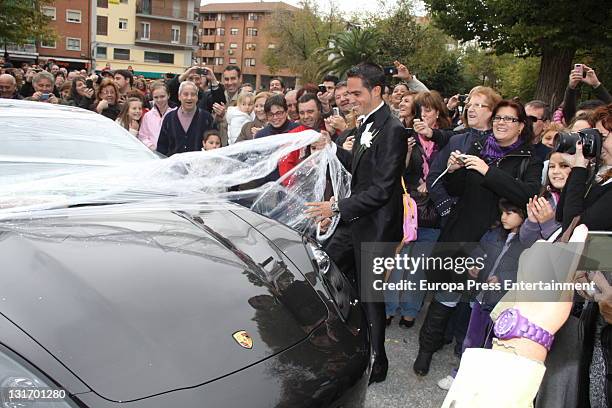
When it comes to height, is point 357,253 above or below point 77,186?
below

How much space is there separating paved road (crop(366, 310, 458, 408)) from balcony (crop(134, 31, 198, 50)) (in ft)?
196

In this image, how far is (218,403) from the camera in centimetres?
152

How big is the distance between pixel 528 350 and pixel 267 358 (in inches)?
34.2

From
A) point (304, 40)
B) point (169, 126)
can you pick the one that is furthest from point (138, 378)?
point (304, 40)

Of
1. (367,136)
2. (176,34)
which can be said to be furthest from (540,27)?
(176,34)

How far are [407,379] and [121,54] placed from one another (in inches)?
2337

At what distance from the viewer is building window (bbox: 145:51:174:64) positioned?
58188 mm

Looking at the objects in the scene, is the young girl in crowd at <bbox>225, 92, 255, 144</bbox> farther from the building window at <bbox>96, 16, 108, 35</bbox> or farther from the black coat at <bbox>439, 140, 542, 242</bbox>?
the building window at <bbox>96, 16, 108, 35</bbox>

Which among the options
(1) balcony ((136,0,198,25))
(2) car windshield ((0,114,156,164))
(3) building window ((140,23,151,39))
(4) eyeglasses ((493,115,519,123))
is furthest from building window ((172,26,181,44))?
(4) eyeglasses ((493,115,519,123))

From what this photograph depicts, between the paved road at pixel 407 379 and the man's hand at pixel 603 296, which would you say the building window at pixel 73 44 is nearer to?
the paved road at pixel 407 379

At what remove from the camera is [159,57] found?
5934 cm

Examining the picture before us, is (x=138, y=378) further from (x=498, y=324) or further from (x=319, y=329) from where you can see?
(x=498, y=324)

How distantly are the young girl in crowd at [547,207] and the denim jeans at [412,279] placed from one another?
3.20 feet

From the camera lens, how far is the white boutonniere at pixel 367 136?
10.1ft
